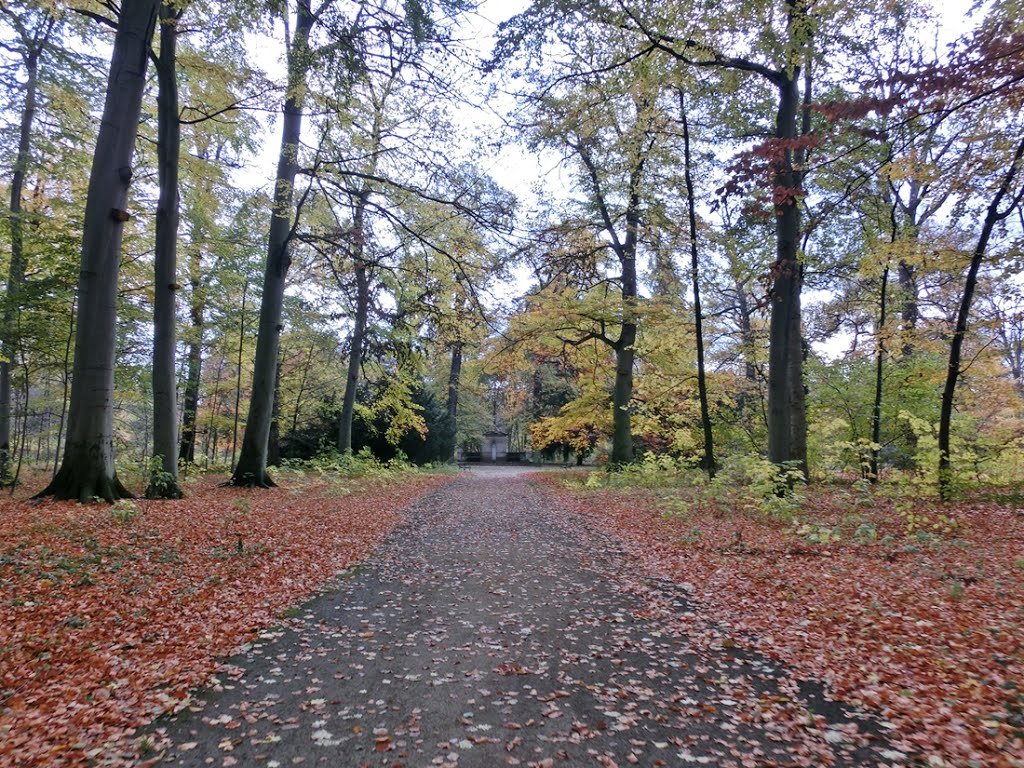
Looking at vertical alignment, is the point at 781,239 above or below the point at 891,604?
above

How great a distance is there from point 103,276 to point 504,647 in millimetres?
8097

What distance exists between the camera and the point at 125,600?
4.72 metres

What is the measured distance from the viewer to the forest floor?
2891 mm

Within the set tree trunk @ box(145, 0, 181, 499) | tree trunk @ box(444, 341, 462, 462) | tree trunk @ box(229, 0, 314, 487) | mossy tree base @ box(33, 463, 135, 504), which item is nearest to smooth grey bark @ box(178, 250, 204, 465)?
tree trunk @ box(229, 0, 314, 487)

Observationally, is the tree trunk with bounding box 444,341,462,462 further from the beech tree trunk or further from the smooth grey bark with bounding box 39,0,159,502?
the smooth grey bark with bounding box 39,0,159,502

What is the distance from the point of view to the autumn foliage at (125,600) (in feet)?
9.92

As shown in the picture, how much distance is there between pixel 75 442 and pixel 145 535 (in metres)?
2.73

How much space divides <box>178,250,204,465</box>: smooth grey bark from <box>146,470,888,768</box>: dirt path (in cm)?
1366

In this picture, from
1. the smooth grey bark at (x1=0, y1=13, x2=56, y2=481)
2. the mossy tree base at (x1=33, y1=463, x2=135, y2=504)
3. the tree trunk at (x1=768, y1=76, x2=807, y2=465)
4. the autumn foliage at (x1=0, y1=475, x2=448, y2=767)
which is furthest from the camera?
the smooth grey bark at (x1=0, y1=13, x2=56, y2=481)

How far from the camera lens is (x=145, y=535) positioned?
6660 millimetres

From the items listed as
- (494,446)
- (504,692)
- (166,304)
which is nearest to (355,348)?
(166,304)

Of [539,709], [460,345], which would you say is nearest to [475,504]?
[460,345]

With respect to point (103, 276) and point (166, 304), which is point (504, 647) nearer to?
point (103, 276)

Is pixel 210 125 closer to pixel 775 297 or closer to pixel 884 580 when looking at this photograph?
pixel 775 297
